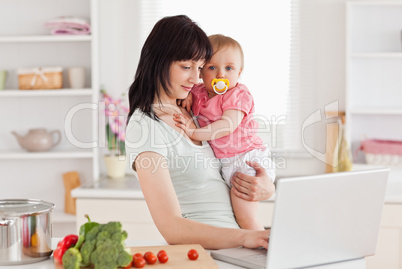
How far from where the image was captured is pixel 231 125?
188 cm

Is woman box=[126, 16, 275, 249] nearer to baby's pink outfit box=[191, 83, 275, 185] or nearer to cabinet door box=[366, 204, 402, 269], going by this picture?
baby's pink outfit box=[191, 83, 275, 185]

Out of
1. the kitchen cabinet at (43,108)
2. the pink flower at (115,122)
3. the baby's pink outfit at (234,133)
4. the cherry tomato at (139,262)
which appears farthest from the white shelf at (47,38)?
the cherry tomato at (139,262)

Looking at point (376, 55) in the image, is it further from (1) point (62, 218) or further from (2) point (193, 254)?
(2) point (193, 254)

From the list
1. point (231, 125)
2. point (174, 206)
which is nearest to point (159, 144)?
point (174, 206)

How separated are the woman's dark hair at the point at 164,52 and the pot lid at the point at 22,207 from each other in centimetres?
41

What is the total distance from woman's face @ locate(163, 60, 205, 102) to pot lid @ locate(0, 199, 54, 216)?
0.53 metres

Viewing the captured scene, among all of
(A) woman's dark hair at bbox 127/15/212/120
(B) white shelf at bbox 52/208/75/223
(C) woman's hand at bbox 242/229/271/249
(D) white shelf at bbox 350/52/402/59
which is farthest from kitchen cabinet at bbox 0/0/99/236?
(C) woman's hand at bbox 242/229/271/249

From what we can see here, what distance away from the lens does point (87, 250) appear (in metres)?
1.27

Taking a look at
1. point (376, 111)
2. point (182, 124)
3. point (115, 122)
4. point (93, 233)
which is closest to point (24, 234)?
point (93, 233)

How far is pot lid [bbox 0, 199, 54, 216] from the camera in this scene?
1391 mm

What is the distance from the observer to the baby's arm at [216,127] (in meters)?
1.76

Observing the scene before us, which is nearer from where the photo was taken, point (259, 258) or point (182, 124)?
point (259, 258)

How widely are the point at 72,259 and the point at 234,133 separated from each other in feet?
2.81

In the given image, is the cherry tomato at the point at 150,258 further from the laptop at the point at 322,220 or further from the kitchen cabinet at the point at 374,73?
the kitchen cabinet at the point at 374,73
